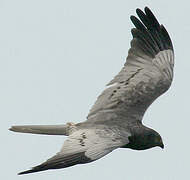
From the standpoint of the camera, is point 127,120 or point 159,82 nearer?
point 127,120

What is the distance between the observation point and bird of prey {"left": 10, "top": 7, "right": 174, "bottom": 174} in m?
11.0

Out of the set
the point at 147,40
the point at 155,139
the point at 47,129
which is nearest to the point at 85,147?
the point at 47,129

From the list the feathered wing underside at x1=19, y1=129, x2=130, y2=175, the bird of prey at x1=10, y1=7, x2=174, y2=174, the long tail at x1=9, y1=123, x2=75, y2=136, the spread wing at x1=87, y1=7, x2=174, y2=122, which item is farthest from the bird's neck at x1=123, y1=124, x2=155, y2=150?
the long tail at x1=9, y1=123, x2=75, y2=136

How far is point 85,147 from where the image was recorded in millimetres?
10969

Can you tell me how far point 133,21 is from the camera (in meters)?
14.4

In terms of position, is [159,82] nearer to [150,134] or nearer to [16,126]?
[150,134]

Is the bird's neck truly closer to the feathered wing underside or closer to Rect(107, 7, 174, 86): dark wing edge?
the feathered wing underside

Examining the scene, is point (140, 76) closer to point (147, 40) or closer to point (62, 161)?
point (147, 40)

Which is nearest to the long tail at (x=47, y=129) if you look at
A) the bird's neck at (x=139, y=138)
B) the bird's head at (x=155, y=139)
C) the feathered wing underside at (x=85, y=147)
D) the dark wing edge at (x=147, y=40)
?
the feathered wing underside at (x=85, y=147)

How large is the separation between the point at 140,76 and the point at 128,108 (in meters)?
0.96

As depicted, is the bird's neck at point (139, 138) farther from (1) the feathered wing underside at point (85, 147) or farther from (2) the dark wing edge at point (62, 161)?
(2) the dark wing edge at point (62, 161)

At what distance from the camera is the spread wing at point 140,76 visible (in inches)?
514

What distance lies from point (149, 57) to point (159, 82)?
0.78 metres

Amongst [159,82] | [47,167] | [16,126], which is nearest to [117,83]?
[159,82]
